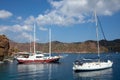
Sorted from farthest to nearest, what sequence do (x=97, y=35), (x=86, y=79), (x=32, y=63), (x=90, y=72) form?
(x=32, y=63)
(x=97, y=35)
(x=90, y=72)
(x=86, y=79)

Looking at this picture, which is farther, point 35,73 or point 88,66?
point 88,66

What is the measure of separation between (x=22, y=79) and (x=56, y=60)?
5971 centimetres

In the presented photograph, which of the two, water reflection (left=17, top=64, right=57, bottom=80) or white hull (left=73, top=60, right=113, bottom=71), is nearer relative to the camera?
water reflection (left=17, top=64, right=57, bottom=80)

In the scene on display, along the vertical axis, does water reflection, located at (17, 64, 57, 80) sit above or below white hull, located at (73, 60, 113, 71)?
below

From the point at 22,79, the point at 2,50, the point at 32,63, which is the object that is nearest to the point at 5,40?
the point at 2,50

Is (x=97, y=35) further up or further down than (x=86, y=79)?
further up

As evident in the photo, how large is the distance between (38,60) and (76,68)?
4215cm

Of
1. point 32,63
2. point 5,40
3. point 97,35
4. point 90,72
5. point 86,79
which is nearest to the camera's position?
point 86,79

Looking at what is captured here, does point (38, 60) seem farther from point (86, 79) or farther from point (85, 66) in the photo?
point (86, 79)

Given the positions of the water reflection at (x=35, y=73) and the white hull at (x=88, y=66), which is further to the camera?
the white hull at (x=88, y=66)

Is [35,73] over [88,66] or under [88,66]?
under

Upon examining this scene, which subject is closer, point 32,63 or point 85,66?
point 85,66

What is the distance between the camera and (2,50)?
11919cm

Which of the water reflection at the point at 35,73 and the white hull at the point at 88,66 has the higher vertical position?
the white hull at the point at 88,66
